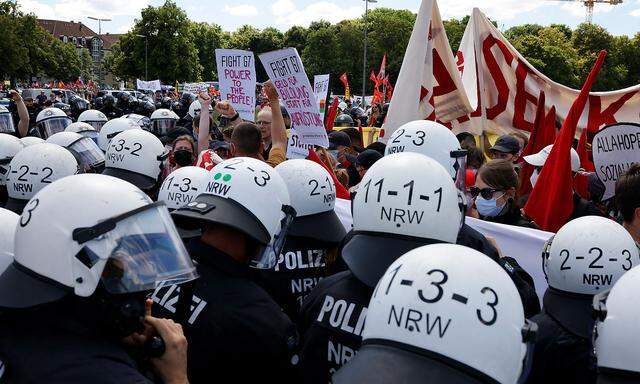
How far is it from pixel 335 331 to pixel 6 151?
442cm

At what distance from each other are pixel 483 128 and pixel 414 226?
6.98m

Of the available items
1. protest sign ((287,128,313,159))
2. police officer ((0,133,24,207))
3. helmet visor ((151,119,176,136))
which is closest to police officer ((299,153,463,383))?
protest sign ((287,128,313,159))

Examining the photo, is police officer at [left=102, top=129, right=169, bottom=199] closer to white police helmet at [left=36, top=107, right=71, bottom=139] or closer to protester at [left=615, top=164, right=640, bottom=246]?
protester at [left=615, top=164, right=640, bottom=246]

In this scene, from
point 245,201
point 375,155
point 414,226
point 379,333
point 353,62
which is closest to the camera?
point 379,333

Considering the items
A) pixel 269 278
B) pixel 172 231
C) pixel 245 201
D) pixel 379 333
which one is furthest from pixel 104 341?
pixel 269 278

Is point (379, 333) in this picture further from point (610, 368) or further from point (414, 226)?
point (414, 226)

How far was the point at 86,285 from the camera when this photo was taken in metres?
2.19

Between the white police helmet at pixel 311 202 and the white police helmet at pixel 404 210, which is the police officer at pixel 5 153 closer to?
the white police helmet at pixel 311 202

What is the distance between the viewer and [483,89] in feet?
31.2

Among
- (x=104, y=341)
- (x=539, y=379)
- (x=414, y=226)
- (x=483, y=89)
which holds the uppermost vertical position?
(x=483, y=89)

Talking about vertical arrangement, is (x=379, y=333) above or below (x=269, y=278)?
above

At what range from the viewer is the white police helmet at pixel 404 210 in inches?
118

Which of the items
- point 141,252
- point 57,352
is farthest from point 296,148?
point 57,352

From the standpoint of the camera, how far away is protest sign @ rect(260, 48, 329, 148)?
21.6ft
